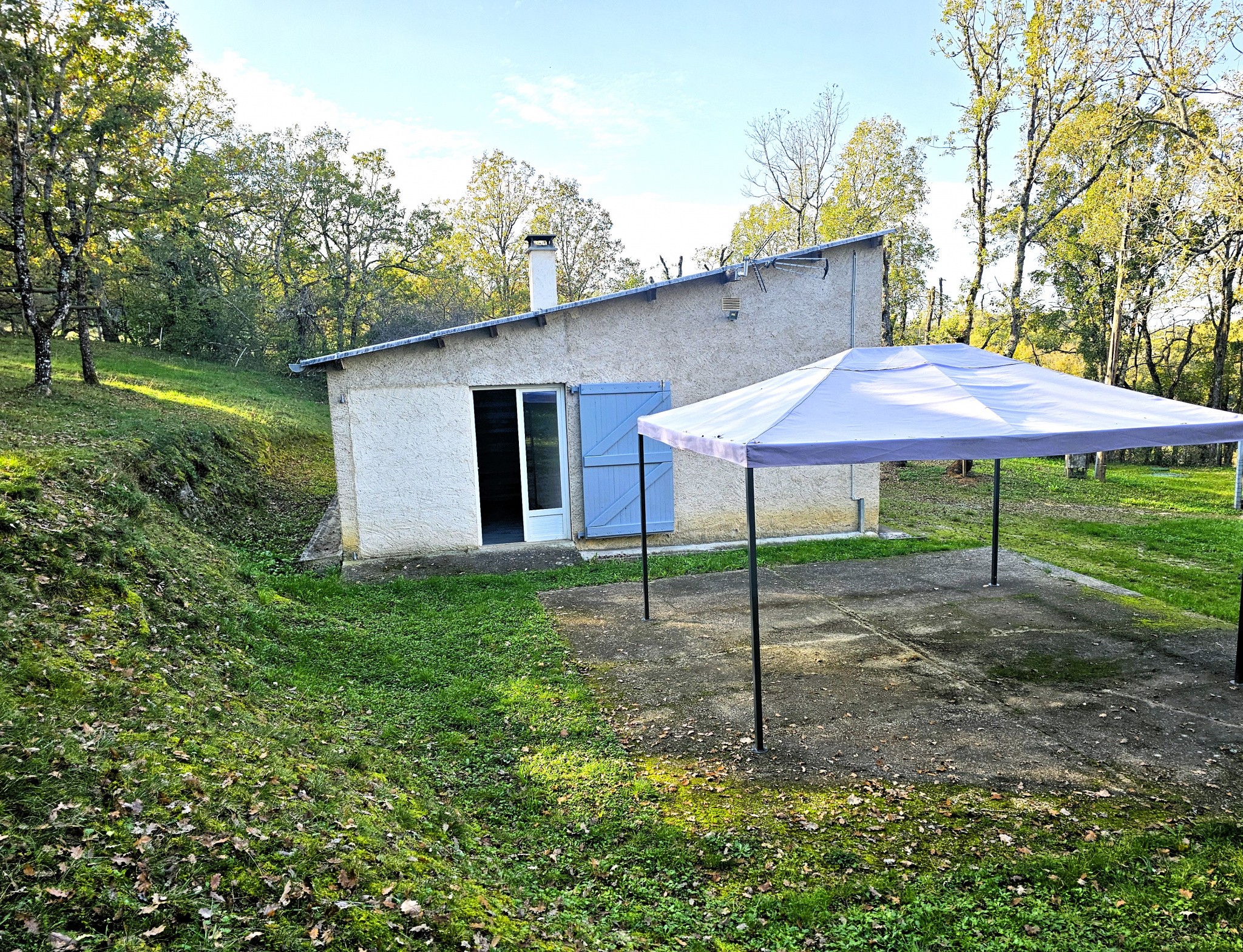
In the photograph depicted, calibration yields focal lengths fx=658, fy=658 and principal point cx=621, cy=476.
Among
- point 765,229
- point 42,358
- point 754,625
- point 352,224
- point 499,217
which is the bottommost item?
point 754,625

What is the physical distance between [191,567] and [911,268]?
21.9m

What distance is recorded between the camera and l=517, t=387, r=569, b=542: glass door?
27.1ft

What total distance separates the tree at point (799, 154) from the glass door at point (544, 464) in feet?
53.2

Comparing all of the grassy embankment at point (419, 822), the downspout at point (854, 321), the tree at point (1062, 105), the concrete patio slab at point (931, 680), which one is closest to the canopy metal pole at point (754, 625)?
the concrete patio slab at point (931, 680)

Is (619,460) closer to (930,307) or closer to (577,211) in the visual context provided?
(930,307)

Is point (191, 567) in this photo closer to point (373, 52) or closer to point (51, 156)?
point (51, 156)

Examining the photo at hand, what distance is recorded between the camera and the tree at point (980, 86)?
562 inches

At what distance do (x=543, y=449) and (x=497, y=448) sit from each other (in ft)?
1.89

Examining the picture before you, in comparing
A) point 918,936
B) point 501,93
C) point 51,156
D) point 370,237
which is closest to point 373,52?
point 501,93

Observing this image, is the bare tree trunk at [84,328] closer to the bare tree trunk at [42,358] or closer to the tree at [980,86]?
the bare tree trunk at [42,358]

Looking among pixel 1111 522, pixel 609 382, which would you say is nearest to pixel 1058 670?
pixel 609 382

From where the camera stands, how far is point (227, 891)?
2.10 metres

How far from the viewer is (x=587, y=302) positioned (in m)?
7.82

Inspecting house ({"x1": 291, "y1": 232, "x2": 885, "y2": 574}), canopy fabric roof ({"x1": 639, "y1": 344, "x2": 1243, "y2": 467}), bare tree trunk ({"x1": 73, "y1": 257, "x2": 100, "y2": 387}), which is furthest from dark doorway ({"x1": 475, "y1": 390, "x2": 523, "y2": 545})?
bare tree trunk ({"x1": 73, "y1": 257, "x2": 100, "y2": 387})
